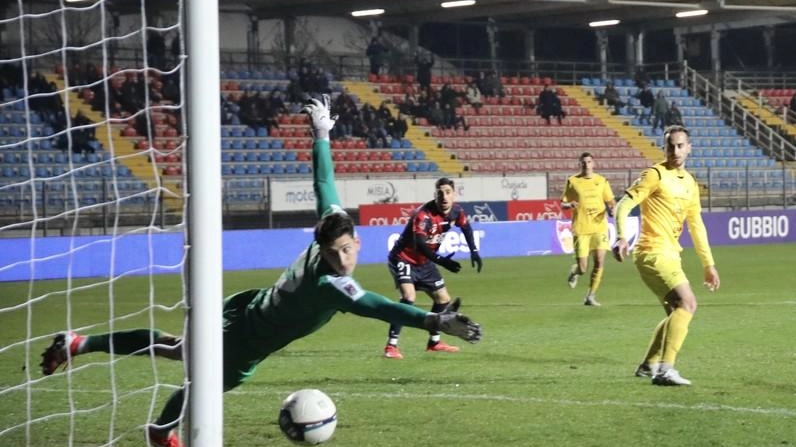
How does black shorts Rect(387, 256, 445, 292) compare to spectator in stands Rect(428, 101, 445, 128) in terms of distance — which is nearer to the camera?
black shorts Rect(387, 256, 445, 292)

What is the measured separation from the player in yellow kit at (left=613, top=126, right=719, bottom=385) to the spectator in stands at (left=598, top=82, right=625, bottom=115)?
29.5 m

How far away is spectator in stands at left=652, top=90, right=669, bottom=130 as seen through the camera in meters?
38.9

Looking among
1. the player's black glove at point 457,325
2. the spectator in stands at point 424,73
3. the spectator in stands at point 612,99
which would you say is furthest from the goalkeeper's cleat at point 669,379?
the spectator in stands at point 612,99

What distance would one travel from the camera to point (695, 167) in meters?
37.3

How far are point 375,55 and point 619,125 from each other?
7.49m

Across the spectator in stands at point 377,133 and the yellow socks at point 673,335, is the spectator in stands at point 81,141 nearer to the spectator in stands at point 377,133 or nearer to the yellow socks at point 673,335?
the spectator in stands at point 377,133

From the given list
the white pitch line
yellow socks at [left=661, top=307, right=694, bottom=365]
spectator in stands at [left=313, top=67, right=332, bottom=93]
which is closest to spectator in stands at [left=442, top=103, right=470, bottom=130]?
spectator in stands at [left=313, top=67, right=332, bottom=93]

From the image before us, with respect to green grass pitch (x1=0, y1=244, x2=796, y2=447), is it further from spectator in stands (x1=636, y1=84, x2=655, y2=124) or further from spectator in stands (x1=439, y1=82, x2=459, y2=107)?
spectator in stands (x1=636, y1=84, x2=655, y2=124)

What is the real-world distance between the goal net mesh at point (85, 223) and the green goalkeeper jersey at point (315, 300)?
0.53m

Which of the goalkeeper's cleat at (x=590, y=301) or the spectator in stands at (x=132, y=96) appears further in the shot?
the spectator in stands at (x=132, y=96)

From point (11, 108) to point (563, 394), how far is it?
20455mm

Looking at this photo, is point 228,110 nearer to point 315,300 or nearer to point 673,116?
point 673,116

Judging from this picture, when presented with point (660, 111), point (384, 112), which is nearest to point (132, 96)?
point (384, 112)

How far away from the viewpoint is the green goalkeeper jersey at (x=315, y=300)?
6.20 meters
